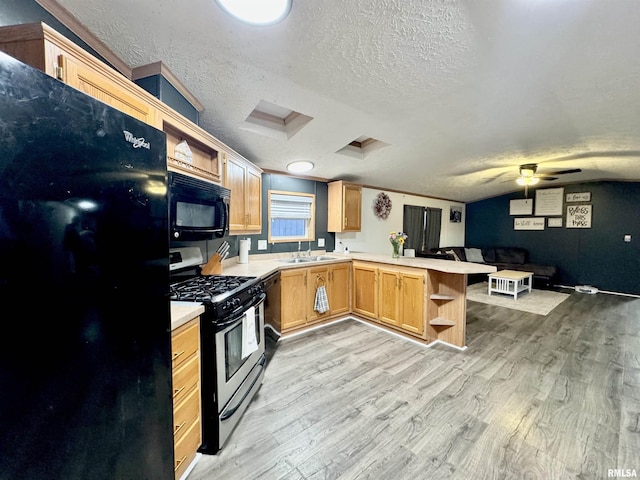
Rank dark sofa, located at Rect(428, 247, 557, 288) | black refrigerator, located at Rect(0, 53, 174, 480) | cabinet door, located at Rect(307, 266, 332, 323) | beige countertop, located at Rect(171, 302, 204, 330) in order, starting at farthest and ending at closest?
dark sofa, located at Rect(428, 247, 557, 288)
cabinet door, located at Rect(307, 266, 332, 323)
beige countertop, located at Rect(171, 302, 204, 330)
black refrigerator, located at Rect(0, 53, 174, 480)

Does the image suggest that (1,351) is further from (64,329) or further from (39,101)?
(39,101)

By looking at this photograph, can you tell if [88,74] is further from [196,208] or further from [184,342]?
[184,342]

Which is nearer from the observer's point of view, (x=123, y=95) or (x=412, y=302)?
(x=123, y=95)

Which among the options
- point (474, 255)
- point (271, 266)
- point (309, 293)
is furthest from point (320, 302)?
point (474, 255)

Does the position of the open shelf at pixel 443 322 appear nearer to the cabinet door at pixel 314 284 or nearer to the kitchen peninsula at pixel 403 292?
the kitchen peninsula at pixel 403 292

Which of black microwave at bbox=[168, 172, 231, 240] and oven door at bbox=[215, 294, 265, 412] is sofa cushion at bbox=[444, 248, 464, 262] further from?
black microwave at bbox=[168, 172, 231, 240]

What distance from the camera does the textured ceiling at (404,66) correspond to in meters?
1.47

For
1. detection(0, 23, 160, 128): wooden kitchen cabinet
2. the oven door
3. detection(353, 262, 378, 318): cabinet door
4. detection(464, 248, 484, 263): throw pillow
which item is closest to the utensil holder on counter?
the oven door

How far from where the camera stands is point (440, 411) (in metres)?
1.94

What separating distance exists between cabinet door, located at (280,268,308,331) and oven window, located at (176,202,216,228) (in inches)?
51.4

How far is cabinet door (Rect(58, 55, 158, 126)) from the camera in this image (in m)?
1.01

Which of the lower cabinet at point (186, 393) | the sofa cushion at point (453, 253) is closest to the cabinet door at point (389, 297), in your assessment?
the lower cabinet at point (186, 393)

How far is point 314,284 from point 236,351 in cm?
177

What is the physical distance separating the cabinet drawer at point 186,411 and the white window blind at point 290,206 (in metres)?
2.65
